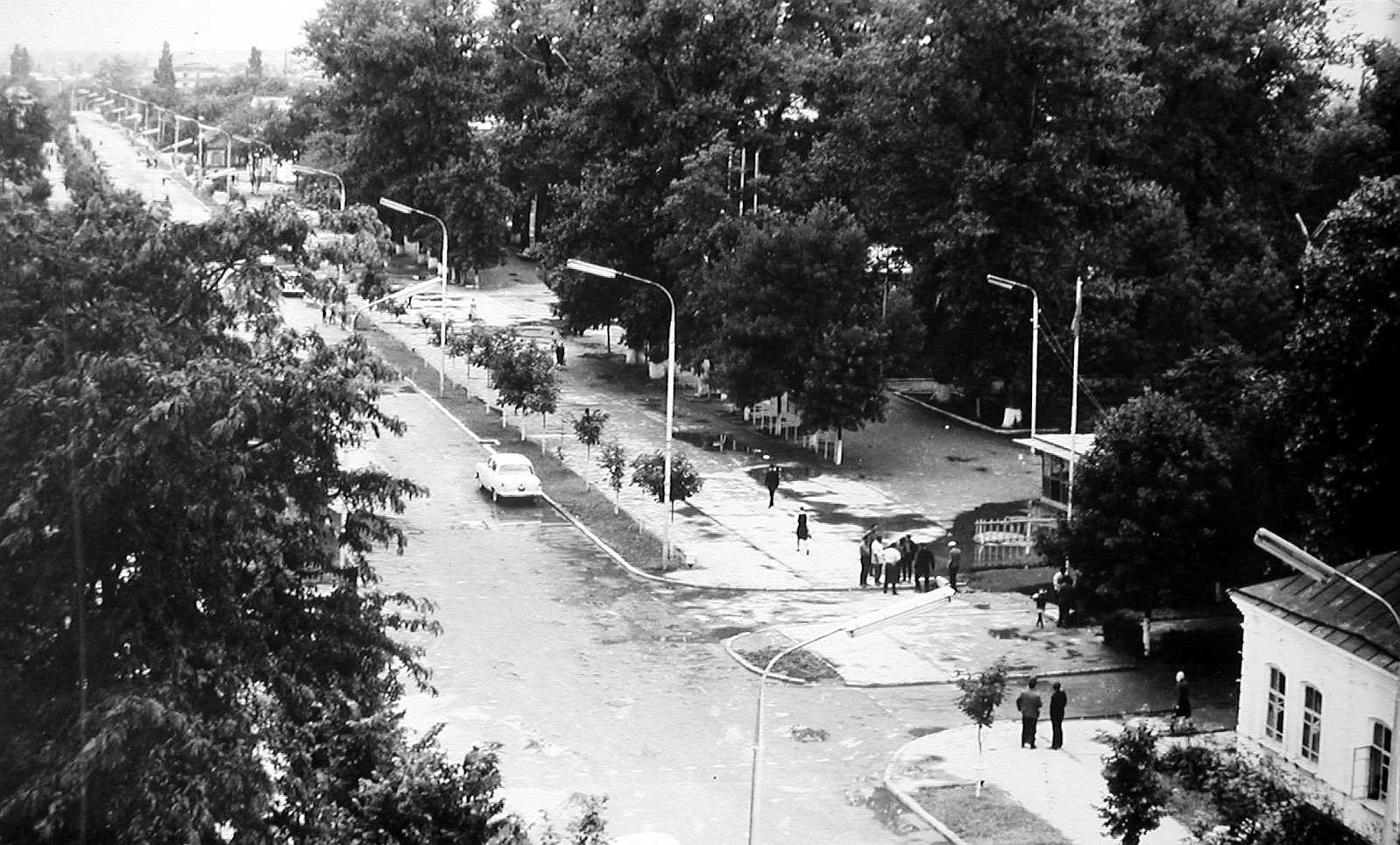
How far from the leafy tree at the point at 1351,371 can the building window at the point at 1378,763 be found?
21.7 feet

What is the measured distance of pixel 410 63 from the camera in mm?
78125

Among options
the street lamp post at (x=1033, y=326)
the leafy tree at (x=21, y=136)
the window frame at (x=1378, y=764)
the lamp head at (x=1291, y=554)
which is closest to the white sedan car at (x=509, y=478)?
the street lamp post at (x=1033, y=326)

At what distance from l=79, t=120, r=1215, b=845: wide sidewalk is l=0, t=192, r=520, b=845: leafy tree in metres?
5.04

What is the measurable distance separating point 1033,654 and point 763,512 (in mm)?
12217

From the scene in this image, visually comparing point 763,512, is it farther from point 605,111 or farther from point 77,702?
point 77,702

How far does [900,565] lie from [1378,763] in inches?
610

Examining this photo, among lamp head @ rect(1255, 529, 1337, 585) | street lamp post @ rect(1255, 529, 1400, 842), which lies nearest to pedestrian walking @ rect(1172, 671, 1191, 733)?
street lamp post @ rect(1255, 529, 1400, 842)

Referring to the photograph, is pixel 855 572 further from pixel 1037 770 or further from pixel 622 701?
pixel 1037 770

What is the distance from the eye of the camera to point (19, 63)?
17.3 meters

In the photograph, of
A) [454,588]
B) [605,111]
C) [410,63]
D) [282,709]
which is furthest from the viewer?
[410,63]

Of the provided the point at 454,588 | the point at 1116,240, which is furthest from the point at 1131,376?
the point at 454,588

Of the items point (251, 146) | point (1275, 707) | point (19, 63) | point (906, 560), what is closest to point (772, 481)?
point (906, 560)

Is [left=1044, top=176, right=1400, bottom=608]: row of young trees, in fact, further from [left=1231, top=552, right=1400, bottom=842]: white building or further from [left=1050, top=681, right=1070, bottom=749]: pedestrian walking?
[left=1050, top=681, right=1070, bottom=749]: pedestrian walking

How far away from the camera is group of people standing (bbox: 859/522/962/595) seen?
131 feet
